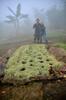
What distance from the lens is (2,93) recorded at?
7320 mm

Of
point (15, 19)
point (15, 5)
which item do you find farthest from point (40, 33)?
point (15, 19)

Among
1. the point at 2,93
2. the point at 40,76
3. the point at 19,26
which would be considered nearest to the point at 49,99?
the point at 2,93

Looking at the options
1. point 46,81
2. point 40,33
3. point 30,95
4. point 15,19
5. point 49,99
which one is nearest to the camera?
point 49,99

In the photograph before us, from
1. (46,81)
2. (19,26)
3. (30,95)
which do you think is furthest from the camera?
(19,26)

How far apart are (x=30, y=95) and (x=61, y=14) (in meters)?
36.9

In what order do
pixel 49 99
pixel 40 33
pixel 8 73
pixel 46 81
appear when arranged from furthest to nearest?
pixel 40 33 < pixel 8 73 < pixel 46 81 < pixel 49 99

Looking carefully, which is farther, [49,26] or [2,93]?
[49,26]

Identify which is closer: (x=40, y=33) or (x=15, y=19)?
(x=40, y=33)

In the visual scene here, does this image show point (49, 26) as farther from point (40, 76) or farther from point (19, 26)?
point (40, 76)

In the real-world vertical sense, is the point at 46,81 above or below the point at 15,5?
below

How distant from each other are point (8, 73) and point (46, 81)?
172cm

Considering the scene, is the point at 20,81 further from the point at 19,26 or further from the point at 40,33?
the point at 19,26

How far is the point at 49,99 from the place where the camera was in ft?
21.4

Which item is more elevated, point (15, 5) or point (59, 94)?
point (15, 5)
